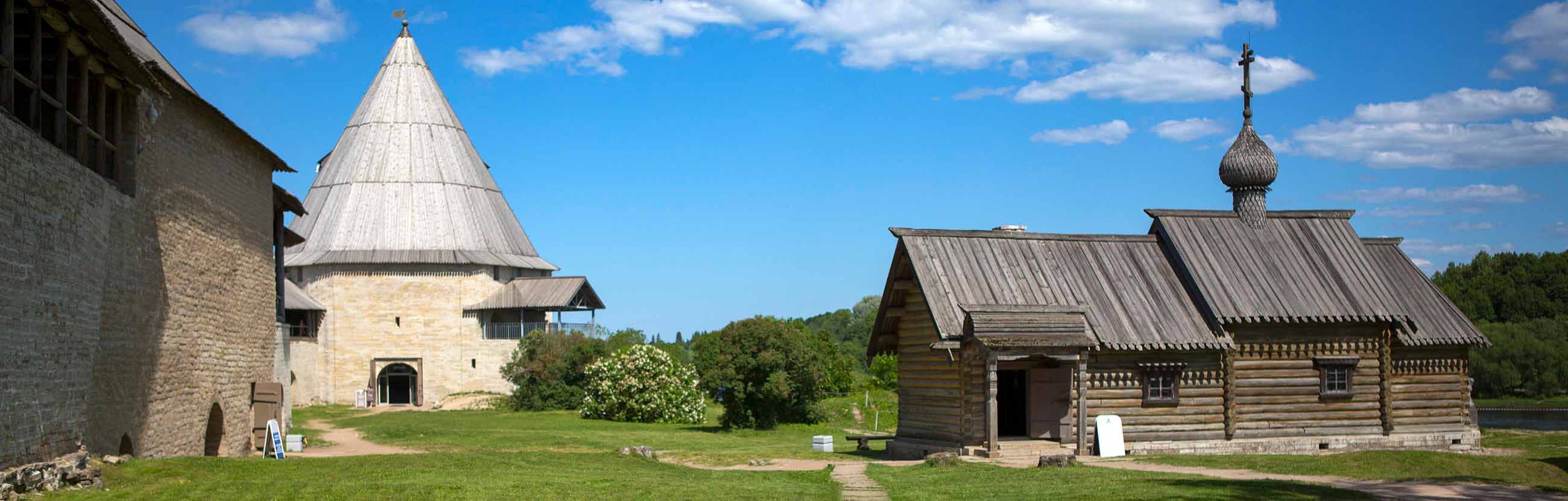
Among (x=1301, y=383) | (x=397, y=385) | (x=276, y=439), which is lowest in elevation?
(x=397, y=385)

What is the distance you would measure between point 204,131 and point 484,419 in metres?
21.0

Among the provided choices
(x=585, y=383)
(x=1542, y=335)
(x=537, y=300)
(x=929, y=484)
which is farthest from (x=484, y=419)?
(x=1542, y=335)

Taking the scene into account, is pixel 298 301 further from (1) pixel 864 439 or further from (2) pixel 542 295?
(1) pixel 864 439

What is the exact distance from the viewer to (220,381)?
24.5 metres

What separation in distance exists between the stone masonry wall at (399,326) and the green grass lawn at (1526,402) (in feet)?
139

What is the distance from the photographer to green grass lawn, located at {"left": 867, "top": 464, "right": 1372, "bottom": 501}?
1585cm

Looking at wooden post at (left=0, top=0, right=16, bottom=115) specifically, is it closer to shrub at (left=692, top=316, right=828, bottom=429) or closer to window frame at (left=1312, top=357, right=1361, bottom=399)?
window frame at (left=1312, top=357, right=1361, bottom=399)

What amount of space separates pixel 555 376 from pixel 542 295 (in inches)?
329

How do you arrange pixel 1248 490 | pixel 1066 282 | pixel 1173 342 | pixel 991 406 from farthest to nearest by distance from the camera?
pixel 1066 282 → pixel 1173 342 → pixel 991 406 → pixel 1248 490

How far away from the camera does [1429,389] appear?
27.5 meters

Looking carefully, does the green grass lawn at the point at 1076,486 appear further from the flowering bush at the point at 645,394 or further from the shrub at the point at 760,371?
the flowering bush at the point at 645,394

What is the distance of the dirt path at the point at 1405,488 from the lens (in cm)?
1538

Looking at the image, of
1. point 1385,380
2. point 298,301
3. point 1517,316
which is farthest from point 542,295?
point 1517,316

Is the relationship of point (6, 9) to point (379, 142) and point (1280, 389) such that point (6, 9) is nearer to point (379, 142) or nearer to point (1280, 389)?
point (1280, 389)
